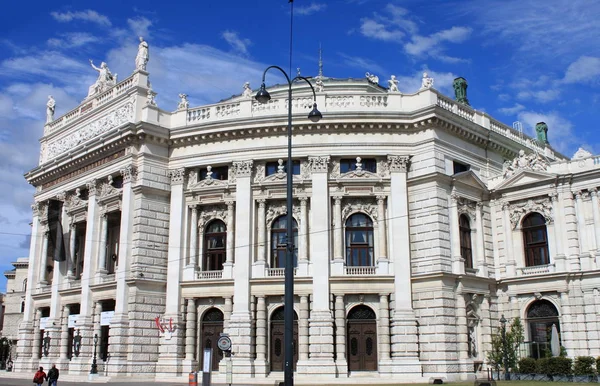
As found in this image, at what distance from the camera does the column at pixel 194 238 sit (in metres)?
43.8

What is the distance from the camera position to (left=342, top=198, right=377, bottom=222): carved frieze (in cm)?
4178

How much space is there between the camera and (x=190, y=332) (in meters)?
42.4

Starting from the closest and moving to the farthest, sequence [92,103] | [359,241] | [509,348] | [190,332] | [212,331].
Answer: [509,348], [359,241], [190,332], [212,331], [92,103]

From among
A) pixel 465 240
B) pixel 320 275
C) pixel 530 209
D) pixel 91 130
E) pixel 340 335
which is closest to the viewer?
pixel 340 335

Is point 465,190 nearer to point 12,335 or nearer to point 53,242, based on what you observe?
point 53,242

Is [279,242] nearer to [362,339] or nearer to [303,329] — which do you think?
[303,329]

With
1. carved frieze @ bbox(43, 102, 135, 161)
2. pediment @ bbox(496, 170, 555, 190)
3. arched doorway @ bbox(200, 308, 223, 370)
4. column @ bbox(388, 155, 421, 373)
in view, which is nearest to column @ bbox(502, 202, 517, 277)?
pediment @ bbox(496, 170, 555, 190)

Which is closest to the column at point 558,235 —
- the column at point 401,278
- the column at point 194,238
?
the column at point 401,278

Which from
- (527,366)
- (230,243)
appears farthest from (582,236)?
(230,243)

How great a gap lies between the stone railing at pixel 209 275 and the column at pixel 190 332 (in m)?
1.59

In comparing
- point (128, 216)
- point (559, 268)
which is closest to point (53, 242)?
point (128, 216)

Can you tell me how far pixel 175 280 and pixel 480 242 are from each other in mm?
19834

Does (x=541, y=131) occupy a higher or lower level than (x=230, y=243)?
higher

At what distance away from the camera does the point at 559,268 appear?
4084 cm
